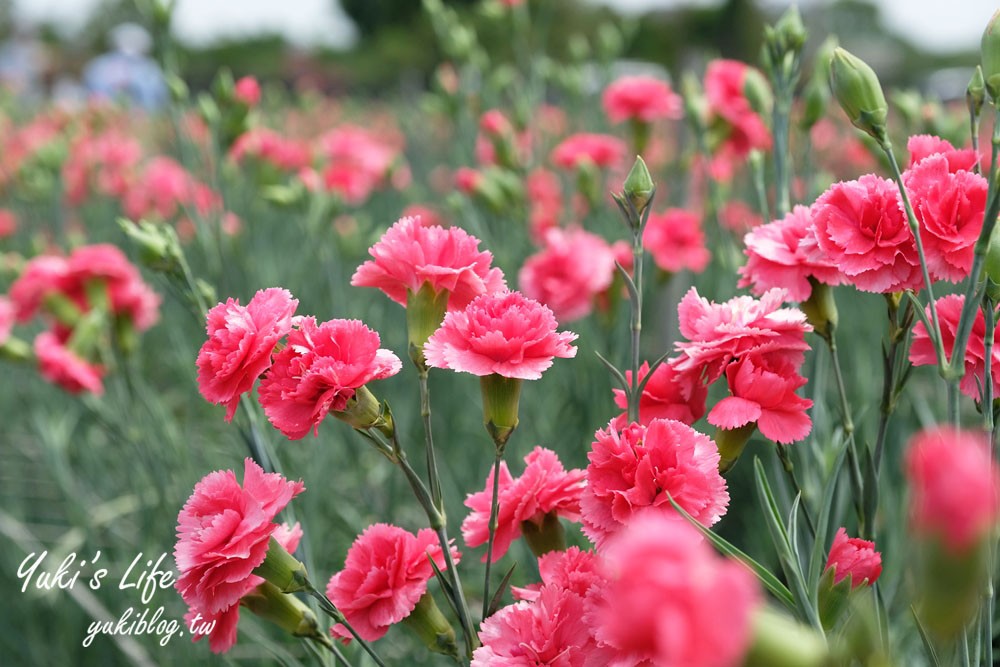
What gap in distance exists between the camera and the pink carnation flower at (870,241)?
0.50m

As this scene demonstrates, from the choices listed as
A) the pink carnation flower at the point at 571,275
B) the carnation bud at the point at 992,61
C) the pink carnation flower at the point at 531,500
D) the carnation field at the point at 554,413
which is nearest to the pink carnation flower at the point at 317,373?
the carnation field at the point at 554,413

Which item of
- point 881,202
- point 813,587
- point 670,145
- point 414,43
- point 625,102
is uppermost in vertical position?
point 881,202

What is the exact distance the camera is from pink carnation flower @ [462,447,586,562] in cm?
54

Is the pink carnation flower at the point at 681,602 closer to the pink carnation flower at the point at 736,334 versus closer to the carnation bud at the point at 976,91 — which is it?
the pink carnation flower at the point at 736,334

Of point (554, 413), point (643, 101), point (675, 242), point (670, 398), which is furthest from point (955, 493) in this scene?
point (643, 101)

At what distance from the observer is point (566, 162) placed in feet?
5.07

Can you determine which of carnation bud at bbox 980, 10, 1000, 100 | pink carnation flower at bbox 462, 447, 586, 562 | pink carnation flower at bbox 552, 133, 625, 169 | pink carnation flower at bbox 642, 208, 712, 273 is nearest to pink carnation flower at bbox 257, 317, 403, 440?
pink carnation flower at bbox 462, 447, 586, 562

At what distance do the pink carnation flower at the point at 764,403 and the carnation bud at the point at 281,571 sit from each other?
0.86ft

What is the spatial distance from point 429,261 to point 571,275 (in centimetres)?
54

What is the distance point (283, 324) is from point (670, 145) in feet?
9.86

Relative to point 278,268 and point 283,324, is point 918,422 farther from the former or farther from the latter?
point 278,268

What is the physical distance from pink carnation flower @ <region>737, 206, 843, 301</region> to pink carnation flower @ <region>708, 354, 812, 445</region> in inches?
3.1

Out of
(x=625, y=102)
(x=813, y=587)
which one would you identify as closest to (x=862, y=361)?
(x=625, y=102)

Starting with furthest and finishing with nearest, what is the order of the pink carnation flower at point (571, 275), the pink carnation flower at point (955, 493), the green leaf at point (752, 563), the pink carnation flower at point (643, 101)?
the pink carnation flower at point (643, 101) < the pink carnation flower at point (571, 275) < the green leaf at point (752, 563) < the pink carnation flower at point (955, 493)
